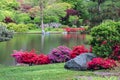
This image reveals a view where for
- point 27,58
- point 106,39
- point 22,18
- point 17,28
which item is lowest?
point 17,28

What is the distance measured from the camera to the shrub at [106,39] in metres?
11.3

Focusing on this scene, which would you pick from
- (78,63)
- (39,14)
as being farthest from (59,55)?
Result: (39,14)

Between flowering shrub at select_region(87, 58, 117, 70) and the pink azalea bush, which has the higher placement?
flowering shrub at select_region(87, 58, 117, 70)

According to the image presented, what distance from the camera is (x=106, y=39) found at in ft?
37.5

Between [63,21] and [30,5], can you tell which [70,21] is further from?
[30,5]

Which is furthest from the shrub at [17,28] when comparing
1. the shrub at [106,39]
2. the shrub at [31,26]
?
the shrub at [106,39]

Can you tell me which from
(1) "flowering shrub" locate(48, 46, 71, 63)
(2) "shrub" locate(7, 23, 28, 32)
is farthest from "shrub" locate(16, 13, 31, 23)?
(1) "flowering shrub" locate(48, 46, 71, 63)

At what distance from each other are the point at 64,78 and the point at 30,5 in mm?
32891

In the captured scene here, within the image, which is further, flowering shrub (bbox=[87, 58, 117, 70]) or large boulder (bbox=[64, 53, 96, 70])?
large boulder (bbox=[64, 53, 96, 70])

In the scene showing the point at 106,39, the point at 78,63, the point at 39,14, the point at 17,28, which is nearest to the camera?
the point at 78,63

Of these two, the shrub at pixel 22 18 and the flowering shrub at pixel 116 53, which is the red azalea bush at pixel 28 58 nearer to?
the flowering shrub at pixel 116 53

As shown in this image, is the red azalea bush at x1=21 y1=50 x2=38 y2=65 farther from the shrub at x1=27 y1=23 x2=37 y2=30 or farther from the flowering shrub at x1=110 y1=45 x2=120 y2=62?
the shrub at x1=27 y1=23 x2=37 y2=30

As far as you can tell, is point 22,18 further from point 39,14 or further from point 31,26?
point 39,14

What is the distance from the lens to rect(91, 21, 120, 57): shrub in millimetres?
11273
